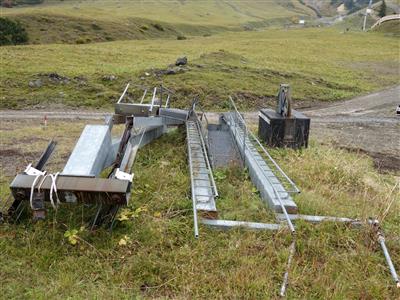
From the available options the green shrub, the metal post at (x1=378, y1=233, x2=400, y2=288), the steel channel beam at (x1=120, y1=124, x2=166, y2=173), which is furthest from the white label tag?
the green shrub

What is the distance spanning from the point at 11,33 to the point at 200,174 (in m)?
54.8

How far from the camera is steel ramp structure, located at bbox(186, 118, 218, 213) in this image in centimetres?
681

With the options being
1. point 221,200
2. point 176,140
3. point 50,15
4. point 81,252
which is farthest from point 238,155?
point 50,15

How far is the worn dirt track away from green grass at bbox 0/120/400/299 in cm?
685

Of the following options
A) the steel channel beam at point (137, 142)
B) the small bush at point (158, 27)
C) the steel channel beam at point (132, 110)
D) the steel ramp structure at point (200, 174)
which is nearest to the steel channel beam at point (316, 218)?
the steel ramp structure at point (200, 174)

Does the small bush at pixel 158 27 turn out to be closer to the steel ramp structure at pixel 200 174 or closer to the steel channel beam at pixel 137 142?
the steel channel beam at pixel 137 142

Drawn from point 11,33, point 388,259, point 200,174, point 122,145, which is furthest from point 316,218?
point 11,33

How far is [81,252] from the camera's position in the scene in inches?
223

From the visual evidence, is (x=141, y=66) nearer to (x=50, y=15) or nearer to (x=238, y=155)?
(x=238, y=155)

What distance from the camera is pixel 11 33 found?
54.2m

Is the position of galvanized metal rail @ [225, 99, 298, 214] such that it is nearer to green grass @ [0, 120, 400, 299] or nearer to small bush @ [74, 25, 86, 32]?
green grass @ [0, 120, 400, 299]

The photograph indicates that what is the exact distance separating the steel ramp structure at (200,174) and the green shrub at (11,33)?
48.8 metres

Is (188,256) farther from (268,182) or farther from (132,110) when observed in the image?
(132,110)

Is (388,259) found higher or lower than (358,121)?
higher
